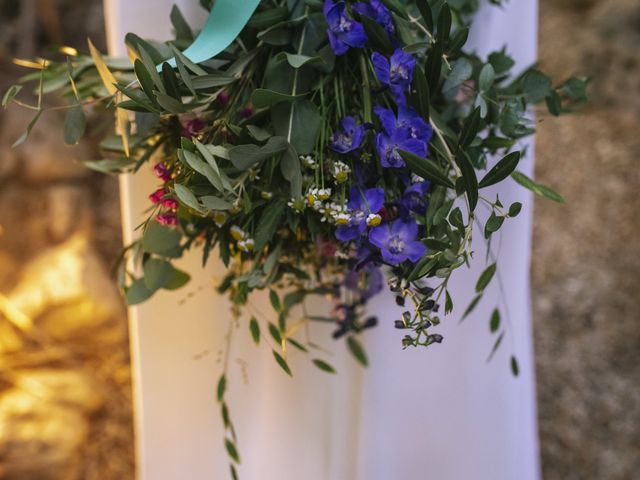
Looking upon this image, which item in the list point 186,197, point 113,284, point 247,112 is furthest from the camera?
point 113,284

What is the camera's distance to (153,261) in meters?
0.58

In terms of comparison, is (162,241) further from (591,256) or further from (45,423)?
(591,256)

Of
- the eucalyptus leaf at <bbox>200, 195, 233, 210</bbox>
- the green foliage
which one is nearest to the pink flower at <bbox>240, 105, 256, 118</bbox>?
the green foliage

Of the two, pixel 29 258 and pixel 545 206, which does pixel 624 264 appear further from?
pixel 29 258

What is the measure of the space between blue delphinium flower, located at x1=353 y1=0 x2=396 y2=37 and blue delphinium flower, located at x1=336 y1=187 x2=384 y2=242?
0.14 meters

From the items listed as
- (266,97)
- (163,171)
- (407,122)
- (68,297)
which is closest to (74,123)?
(163,171)

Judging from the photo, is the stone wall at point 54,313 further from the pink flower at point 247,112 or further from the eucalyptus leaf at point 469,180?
the eucalyptus leaf at point 469,180

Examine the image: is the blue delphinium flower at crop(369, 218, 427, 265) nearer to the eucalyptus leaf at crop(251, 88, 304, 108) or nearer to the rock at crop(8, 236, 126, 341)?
the eucalyptus leaf at crop(251, 88, 304, 108)

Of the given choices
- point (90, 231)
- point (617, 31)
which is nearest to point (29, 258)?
point (90, 231)

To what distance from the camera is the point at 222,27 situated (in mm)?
491

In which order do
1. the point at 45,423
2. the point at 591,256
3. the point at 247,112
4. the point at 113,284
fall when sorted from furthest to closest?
the point at 591,256 → the point at 113,284 → the point at 45,423 → the point at 247,112

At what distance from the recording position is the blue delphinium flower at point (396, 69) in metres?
0.46

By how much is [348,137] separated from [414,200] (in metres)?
0.08

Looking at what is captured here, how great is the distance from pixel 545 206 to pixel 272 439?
0.99m
